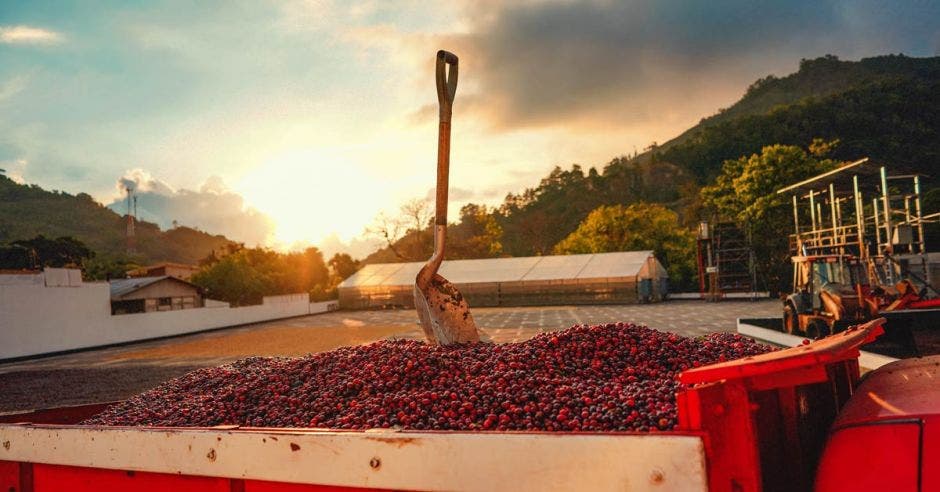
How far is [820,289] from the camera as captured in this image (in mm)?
10453

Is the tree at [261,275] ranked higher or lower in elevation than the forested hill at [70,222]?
lower

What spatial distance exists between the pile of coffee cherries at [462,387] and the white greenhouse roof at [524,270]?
26.0 metres

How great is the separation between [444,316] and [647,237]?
122 feet

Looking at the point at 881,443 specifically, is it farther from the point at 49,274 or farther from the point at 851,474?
the point at 49,274

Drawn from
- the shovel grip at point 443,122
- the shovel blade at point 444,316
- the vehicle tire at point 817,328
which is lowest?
the vehicle tire at point 817,328

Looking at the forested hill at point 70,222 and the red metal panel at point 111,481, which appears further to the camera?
the forested hill at point 70,222

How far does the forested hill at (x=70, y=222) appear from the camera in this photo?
54.8 m

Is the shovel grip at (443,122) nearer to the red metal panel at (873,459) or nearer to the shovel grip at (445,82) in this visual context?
the shovel grip at (445,82)

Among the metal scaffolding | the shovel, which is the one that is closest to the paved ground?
the metal scaffolding

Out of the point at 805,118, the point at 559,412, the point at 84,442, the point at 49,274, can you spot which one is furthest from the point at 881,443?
the point at 805,118

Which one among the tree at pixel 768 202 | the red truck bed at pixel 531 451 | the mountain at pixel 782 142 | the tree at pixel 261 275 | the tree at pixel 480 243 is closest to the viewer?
the red truck bed at pixel 531 451

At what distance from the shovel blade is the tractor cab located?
7909mm

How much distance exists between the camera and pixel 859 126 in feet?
189

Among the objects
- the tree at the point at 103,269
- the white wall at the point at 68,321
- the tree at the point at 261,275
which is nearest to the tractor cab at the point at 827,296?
the white wall at the point at 68,321
